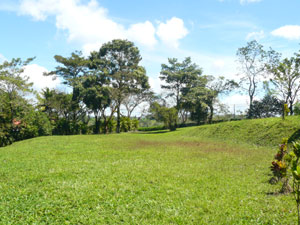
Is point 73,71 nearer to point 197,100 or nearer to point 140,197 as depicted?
point 197,100

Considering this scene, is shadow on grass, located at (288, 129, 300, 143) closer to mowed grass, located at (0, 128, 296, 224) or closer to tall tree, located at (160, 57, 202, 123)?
mowed grass, located at (0, 128, 296, 224)

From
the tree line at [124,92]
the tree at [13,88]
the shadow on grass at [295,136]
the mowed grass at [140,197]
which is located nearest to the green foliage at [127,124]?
the tree line at [124,92]

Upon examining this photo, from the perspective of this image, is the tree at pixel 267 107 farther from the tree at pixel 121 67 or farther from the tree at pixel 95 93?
the tree at pixel 95 93

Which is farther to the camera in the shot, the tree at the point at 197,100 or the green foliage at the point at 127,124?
the green foliage at the point at 127,124

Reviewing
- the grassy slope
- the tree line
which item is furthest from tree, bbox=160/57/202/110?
the grassy slope

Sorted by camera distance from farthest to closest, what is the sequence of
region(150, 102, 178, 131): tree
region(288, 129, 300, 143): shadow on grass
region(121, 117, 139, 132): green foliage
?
region(121, 117, 139, 132): green foliage < region(150, 102, 178, 131): tree < region(288, 129, 300, 143): shadow on grass

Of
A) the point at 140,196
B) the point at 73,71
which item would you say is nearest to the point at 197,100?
the point at 73,71

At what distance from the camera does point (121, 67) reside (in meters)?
35.2

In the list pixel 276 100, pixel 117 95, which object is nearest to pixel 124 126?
pixel 117 95

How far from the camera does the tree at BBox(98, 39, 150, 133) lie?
34125 millimetres

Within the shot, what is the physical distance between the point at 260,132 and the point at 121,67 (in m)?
24.3

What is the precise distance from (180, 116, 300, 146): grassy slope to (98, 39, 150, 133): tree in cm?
1624

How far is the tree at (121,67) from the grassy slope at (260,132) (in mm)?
16245

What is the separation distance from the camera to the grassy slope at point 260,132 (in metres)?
14.9
